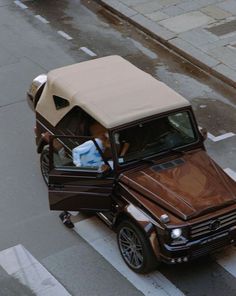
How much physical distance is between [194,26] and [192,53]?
52.8 inches

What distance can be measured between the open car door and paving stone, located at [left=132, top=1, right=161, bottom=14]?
26.9 ft

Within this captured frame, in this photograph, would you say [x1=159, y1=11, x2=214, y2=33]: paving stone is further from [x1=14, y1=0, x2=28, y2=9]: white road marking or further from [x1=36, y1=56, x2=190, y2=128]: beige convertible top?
[x1=36, y1=56, x2=190, y2=128]: beige convertible top

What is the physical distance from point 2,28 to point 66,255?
8.84m

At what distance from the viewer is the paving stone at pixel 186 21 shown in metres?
15.9

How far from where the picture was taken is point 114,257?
915cm

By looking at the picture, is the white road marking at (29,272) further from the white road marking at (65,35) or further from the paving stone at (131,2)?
the paving stone at (131,2)

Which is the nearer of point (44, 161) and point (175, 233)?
point (175, 233)

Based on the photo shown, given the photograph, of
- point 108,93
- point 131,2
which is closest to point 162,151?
point 108,93

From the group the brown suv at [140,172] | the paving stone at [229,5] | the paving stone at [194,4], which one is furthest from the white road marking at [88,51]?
the brown suv at [140,172]

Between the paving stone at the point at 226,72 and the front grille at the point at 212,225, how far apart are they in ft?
19.0

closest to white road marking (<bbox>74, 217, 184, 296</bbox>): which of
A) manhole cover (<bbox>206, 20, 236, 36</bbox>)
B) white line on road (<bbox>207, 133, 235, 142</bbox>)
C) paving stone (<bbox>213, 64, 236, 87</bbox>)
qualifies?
white line on road (<bbox>207, 133, 235, 142</bbox>)

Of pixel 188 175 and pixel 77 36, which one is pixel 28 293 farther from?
pixel 77 36

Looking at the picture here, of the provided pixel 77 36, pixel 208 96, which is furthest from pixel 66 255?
pixel 77 36

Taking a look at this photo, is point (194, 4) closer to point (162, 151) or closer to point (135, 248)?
point (162, 151)
